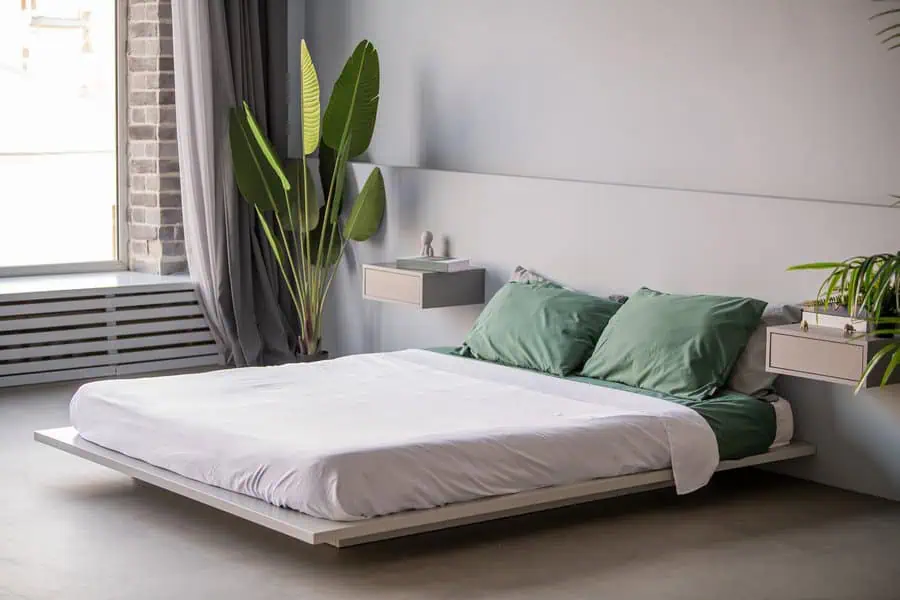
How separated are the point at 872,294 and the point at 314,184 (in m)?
3.55

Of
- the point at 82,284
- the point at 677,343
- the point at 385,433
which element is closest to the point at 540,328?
the point at 677,343

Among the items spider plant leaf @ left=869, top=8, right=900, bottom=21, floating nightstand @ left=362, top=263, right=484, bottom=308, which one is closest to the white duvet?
floating nightstand @ left=362, top=263, right=484, bottom=308

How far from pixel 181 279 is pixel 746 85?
3.34m

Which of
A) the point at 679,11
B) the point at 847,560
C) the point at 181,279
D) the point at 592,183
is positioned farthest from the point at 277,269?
the point at 847,560

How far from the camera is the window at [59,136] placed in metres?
7.52

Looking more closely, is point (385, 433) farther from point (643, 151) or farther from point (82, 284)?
point (82, 284)

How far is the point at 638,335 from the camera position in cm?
529

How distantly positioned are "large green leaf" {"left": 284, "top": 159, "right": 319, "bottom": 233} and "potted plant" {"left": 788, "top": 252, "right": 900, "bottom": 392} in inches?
116

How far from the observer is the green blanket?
16.0 feet

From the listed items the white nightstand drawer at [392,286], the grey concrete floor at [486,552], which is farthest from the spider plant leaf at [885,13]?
the white nightstand drawer at [392,286]

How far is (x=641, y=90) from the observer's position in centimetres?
598

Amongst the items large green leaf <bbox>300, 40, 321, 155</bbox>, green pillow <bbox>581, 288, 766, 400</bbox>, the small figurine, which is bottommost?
green pillow <bbox>581, 288, 766, 400</bbox>

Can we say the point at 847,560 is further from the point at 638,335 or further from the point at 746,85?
the point at 746,85

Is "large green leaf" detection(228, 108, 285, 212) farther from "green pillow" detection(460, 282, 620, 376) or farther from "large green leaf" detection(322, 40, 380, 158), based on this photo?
"green pillow" detection(460, 282, 620, 376)
